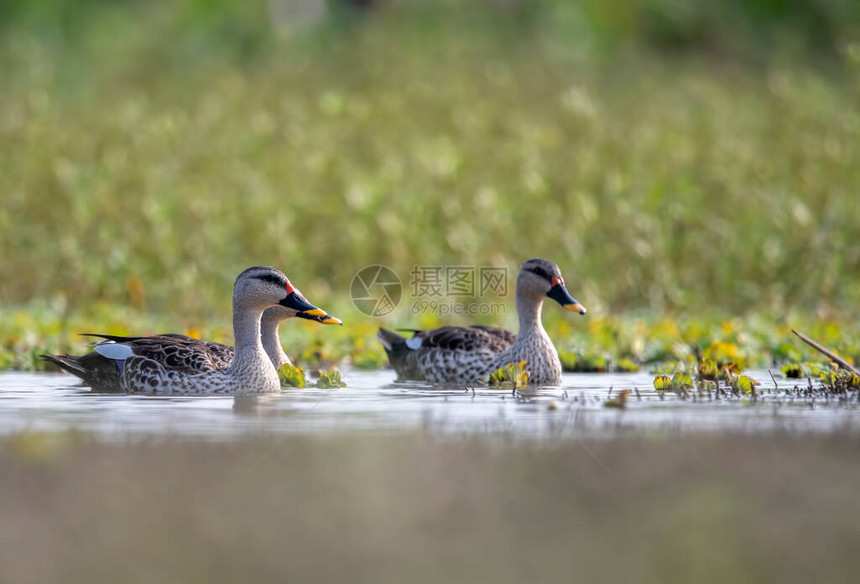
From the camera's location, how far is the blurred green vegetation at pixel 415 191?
14.0 m

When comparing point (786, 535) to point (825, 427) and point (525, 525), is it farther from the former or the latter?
point (825, 427)

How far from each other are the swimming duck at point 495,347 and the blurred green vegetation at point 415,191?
32.8 inches

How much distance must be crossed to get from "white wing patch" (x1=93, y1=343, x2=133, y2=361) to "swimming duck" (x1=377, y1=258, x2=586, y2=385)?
233 cm

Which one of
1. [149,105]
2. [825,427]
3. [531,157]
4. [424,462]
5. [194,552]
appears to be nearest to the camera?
[194,552]

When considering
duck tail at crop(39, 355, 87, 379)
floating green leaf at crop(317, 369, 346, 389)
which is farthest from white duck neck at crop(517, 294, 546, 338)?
duck tail at crop(39, 355, 87, 379)

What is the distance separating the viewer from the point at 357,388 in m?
9.91

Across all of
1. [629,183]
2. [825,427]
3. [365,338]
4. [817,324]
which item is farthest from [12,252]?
[825,427]

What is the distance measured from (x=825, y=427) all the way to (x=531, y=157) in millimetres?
8571

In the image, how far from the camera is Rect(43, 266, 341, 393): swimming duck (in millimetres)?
9484

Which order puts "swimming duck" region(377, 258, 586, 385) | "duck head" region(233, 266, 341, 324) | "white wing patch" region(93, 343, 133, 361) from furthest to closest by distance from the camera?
"swimming duck" region(377, 258, 586, 385) < "duck head" region(233, 266, 341, 324) < "white wing patch" region(93, 343, 133, 361)

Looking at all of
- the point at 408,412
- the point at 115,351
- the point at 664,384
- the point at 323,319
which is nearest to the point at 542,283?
the point at 664,384

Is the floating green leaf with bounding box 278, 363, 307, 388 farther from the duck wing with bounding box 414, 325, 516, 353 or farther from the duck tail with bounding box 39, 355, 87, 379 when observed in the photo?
the duck tail with bounding box 39, 355, 87, 379

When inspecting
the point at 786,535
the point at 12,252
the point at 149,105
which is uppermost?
the point at 149,105

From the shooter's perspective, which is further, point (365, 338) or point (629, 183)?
point (629, 183)
